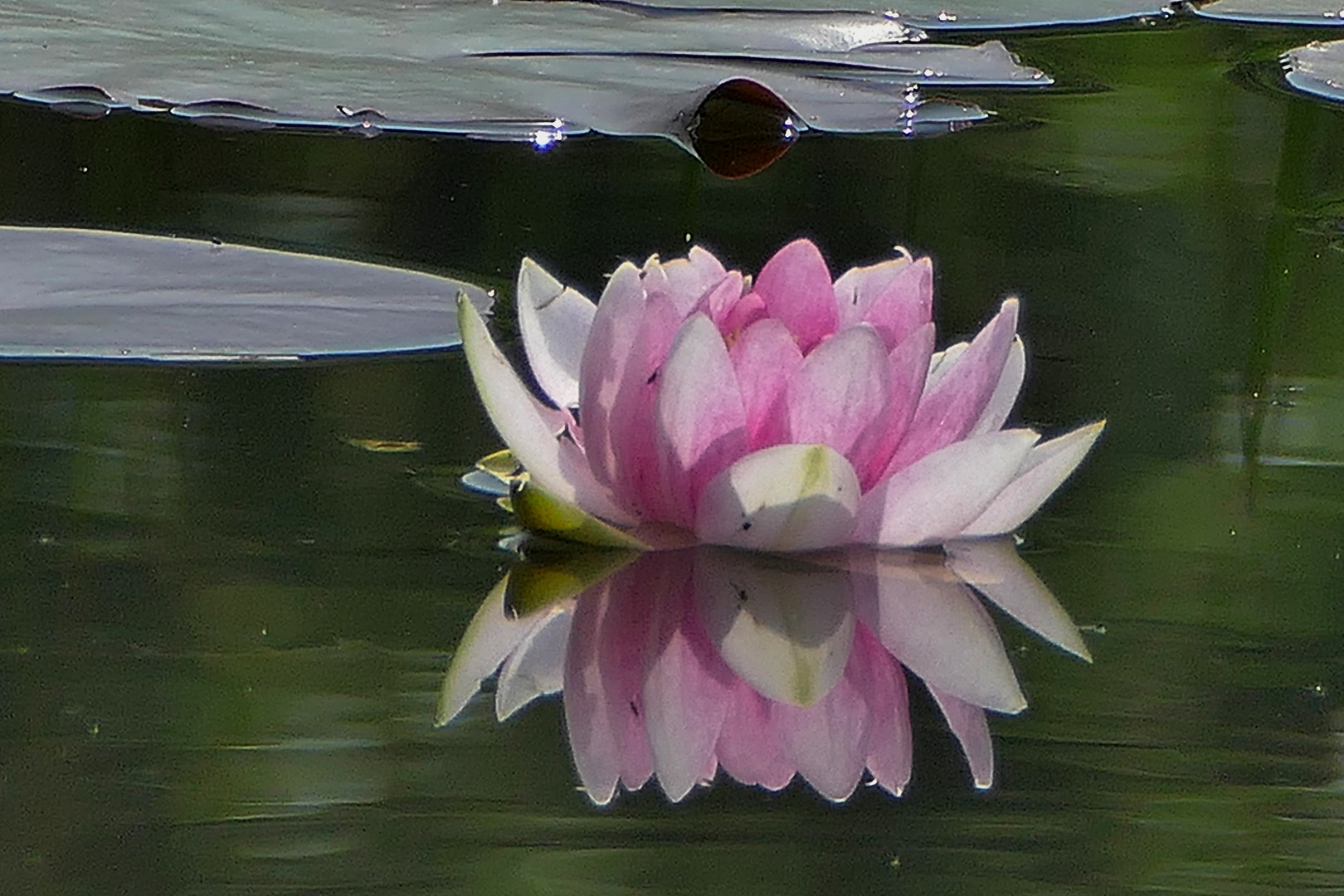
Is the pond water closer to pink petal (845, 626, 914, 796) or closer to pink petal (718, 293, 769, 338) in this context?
pink petal (845, 626, 914, 796)

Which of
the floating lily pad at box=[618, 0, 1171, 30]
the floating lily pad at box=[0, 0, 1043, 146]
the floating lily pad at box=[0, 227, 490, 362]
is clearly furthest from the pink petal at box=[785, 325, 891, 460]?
the floating lily pad at box=[618, 0, 1171, 30]

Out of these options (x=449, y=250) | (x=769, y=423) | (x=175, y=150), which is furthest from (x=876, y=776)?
(x=175, y=150)

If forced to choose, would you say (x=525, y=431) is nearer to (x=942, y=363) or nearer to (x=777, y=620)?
(x=777, y=620)

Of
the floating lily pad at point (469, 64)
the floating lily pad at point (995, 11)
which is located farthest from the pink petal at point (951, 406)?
the floating lily pad at point (995, 11)

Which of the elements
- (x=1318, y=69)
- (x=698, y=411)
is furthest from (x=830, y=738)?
(x=1318, y=69)

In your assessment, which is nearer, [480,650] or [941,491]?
[480,650]

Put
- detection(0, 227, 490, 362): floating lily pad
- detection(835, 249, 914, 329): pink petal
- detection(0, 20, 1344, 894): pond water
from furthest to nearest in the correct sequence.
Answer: detection(0, 227, 490, 362): floating lily pad, detection(835, 249, 914, 329): pink petal, detection(0, 20, 1344, 894): pond water

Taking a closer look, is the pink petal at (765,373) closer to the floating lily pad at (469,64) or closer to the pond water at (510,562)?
the pond water at (510,562)

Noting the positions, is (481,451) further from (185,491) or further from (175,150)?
(175,150)
